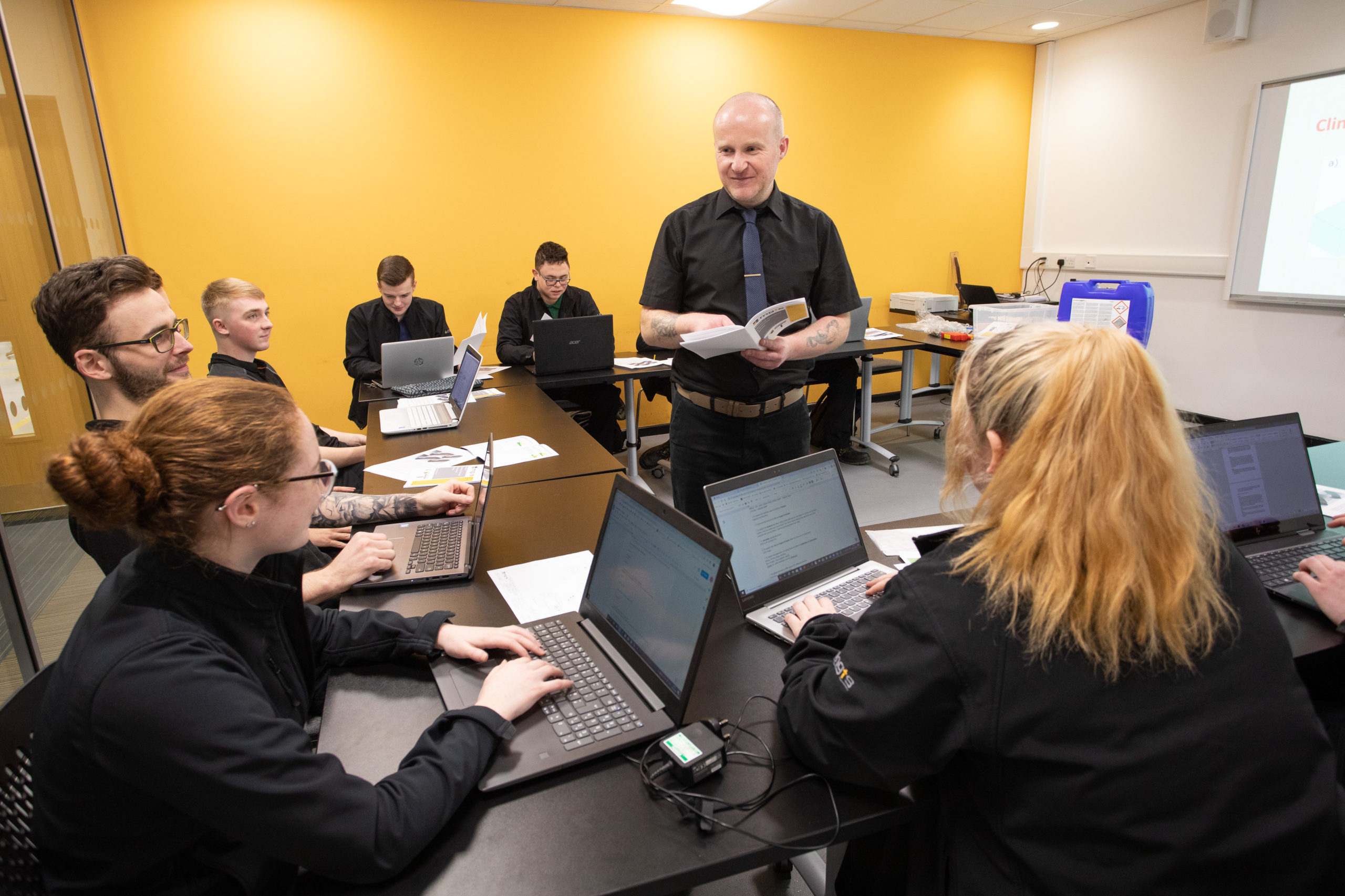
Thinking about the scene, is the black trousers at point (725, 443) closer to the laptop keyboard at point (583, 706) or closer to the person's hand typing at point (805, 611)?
the person's hand typing at point (805, 611)

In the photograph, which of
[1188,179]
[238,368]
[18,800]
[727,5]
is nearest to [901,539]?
[18,800]

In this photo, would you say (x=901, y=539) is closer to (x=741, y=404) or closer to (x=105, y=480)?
(x=741, y=404)

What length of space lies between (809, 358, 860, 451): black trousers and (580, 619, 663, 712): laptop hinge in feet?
12.3

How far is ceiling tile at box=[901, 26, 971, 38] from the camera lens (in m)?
5.50

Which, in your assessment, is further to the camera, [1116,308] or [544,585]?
[1116,308]

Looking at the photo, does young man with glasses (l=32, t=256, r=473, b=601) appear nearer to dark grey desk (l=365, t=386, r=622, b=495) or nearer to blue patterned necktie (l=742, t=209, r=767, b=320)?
dark grey desk (l=365, t=386, r=622, b=495)

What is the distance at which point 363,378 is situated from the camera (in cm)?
389

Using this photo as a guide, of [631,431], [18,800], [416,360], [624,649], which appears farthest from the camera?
[631,431]

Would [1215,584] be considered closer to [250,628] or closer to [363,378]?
[250,628]

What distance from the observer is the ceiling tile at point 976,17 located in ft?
16.4

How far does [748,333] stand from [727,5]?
3080 mm

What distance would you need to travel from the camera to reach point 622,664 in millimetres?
1167

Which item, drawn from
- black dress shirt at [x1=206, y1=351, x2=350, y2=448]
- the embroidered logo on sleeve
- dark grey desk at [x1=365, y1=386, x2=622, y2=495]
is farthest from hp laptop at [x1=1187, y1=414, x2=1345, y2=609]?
black dress shirt at [x1=206, y1=351, x2=350, y2=448]

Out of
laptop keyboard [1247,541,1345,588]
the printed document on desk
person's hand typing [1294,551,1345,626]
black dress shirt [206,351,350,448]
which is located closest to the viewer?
person's hand typing [1294,551,1345,626]
